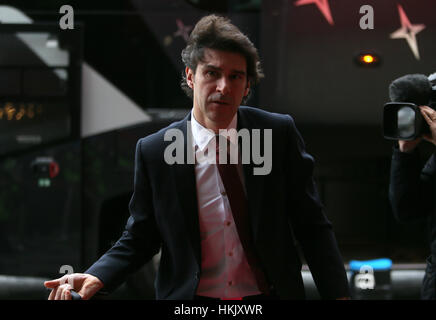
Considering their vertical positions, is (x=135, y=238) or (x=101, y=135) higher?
(x=101, y=135)

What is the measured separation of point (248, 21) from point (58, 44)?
1.53m

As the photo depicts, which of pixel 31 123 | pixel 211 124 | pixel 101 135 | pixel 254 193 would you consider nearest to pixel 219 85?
pixel 211 124

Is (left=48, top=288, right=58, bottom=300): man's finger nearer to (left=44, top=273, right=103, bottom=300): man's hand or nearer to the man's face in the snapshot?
(left=44, top=273, right=103, bottom=300): man's hand

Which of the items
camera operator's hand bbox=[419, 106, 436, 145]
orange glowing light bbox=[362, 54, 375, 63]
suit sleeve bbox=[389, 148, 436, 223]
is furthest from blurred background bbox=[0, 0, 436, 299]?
camera operator's hand bbox=[419, 106, 436, 145]

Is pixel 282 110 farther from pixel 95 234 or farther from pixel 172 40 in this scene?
pixel 95 234

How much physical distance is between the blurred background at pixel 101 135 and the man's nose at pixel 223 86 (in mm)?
2929

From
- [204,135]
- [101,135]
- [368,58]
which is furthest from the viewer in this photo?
[101,135]

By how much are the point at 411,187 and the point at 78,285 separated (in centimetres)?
113

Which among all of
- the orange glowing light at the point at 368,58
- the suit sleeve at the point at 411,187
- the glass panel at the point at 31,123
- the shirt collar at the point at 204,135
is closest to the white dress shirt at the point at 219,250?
the shirt collar at the point at 204,135

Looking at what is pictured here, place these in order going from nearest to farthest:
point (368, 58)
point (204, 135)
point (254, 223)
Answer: point (254, 223) → point (204, 135) → point (368, 58)

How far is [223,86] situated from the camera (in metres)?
1.92

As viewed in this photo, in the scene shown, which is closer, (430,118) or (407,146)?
(430,118)

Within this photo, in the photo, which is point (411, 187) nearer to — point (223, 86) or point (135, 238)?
point (223, 86)
